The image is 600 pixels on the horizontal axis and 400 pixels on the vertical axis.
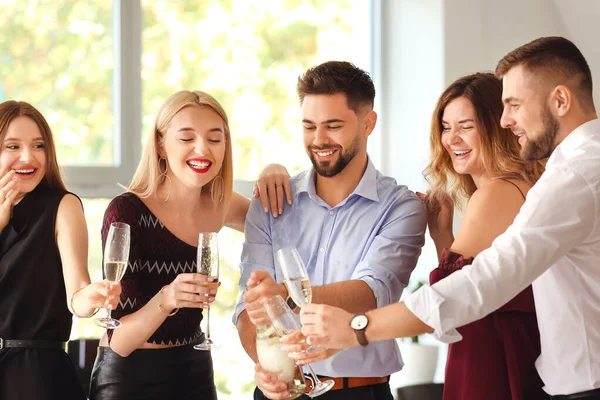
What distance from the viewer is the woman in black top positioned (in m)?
2.44

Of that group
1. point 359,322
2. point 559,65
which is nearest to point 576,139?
point 559,65

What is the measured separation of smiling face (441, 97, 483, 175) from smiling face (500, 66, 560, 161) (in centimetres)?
32

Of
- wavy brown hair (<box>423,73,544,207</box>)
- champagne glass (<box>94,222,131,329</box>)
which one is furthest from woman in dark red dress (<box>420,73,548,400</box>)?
champagne glass (<box>94,222,131,329</box>)

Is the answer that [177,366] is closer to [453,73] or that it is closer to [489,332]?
[489,332]

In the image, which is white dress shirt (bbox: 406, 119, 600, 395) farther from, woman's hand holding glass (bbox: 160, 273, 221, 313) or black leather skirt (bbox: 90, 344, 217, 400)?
black leather skirt (bbox: 90, 344, 217, 400)

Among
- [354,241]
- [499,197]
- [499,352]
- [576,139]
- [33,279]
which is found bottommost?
[499,352]

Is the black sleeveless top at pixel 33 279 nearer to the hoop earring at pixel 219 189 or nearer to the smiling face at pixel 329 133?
the hoop earring at pixel 219 189

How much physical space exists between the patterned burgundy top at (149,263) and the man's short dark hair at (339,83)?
0.69 metres

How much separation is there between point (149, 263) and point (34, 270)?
363 millimetres

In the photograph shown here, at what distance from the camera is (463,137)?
247cm

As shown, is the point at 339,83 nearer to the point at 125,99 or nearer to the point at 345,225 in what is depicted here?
the point at 345,225

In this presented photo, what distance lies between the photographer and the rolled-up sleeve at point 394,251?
2.52m

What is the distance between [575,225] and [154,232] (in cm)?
137

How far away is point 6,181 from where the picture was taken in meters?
2.52
